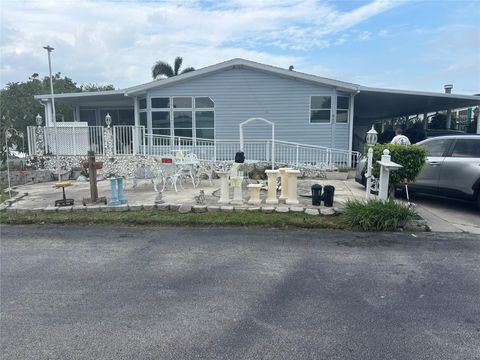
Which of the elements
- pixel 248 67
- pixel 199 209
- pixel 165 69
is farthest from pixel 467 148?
pixel 165 69

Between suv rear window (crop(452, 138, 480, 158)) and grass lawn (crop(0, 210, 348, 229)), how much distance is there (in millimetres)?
3049

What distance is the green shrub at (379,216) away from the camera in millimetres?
5926

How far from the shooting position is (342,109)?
14234 millimetres

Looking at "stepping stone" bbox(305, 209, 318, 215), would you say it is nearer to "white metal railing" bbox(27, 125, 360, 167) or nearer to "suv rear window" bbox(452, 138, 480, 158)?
"suv rear window" bbox(452, 138, 480, 158)

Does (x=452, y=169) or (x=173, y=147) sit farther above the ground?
(x=173, y=147)

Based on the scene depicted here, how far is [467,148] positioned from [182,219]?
585 cm

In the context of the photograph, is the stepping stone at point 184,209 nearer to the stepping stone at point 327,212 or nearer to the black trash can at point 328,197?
the stepping stone at point 327,212

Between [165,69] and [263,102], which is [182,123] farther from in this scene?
[165,69]

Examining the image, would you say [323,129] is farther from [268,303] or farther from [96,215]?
[268,303]

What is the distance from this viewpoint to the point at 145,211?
6941 millimetres

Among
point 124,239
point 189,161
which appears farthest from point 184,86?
point 124,239

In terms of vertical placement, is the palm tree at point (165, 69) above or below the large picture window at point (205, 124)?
above

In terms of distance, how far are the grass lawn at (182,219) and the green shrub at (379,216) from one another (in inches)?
8.4

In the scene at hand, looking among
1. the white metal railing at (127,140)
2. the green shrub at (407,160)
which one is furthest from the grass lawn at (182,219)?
the white metal railing at (127,140)
